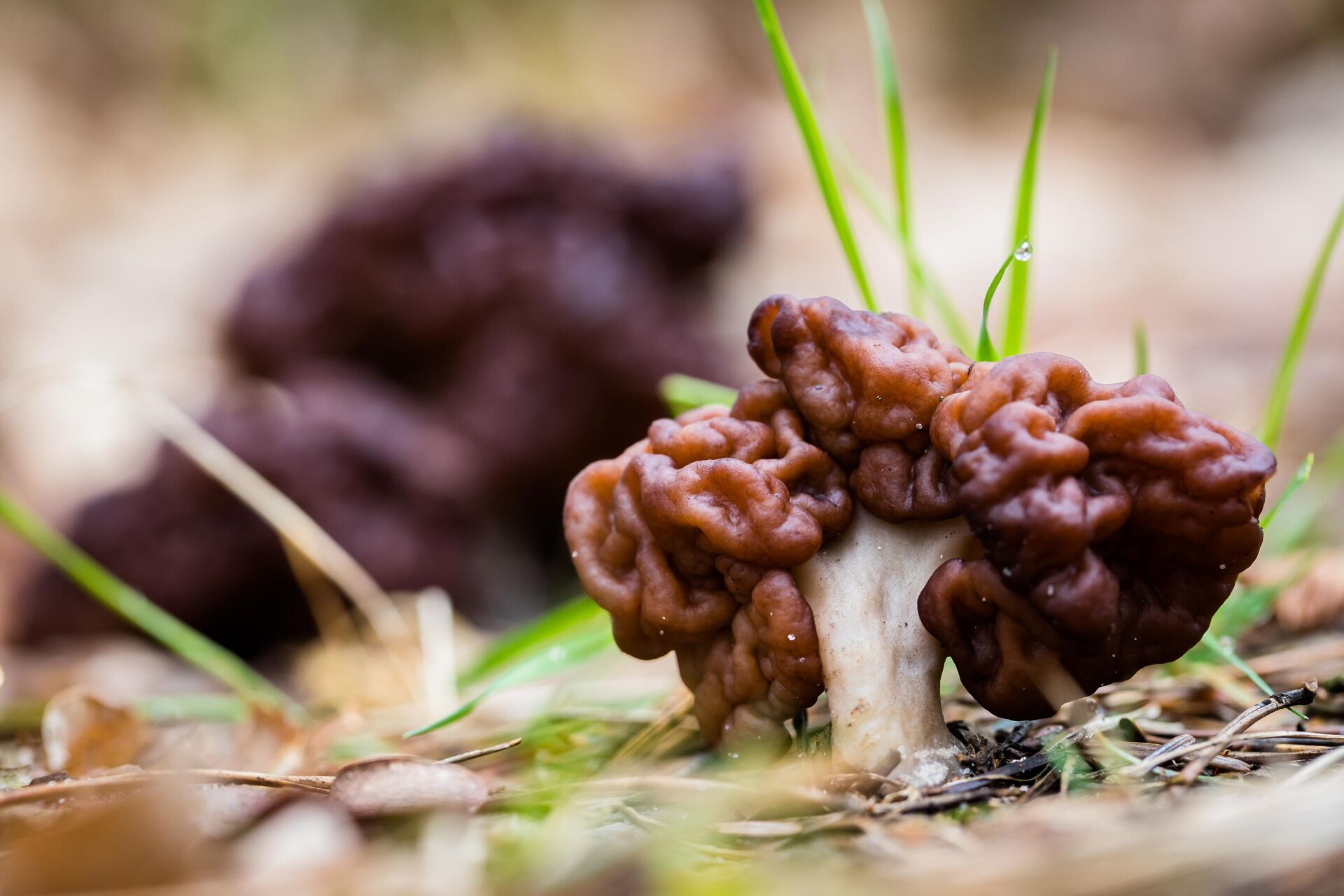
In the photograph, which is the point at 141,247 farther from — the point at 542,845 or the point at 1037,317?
the point at 542,845

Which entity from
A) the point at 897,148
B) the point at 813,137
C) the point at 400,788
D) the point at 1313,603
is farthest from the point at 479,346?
the point at 400,788

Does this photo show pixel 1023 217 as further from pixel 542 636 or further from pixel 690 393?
pixel 542 636

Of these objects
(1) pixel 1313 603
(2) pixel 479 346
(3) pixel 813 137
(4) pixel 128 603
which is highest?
(2) pixel 479 346

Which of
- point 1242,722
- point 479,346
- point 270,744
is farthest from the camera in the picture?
point 479,346

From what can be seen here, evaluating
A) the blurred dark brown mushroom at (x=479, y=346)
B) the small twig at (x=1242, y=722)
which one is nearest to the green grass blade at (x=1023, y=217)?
the small twig at (x=1242, y=722)

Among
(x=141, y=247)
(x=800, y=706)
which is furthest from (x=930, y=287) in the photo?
(x=141, y=247)

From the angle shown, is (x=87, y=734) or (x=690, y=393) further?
(x=690, y=393)

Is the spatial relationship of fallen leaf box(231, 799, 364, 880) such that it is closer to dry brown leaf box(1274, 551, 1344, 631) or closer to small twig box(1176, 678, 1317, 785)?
small twig box(1176, 678, 1317, 785)

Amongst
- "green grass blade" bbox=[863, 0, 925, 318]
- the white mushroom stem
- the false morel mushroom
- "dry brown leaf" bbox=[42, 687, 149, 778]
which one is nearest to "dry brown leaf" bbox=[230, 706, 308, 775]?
"dry brown leaf" bbox=[42, 687, 149, 778]
